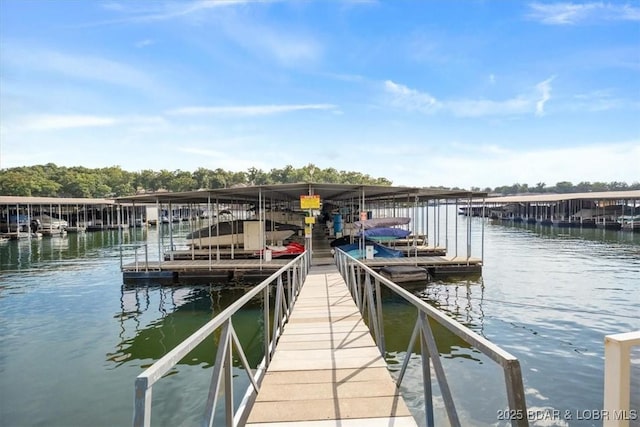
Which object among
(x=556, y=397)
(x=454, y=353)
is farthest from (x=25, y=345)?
(x=556, y=397)

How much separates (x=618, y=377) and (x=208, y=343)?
887 cm

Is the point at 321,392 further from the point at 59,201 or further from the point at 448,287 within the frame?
the point at 59,201

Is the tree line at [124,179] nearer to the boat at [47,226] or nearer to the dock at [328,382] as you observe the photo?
the boat at [47,226]

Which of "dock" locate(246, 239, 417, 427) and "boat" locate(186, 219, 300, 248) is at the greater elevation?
"boat" locate(186, 219, 300, 248)

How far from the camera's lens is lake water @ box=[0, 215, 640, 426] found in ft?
21.3

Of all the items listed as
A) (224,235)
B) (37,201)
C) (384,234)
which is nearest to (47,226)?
(37,201)

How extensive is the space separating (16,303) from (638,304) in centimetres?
1988

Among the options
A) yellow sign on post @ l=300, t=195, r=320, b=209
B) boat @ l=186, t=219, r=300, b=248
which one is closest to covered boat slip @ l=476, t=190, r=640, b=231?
boat @ l=186, t=219, r=300, b=248

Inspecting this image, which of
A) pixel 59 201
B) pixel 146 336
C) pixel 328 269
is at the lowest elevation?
pixel 146 336

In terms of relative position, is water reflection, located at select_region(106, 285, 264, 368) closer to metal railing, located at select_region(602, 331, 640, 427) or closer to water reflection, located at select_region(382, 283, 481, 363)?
water reflection, located at select_region(382, 283, 481, 363)

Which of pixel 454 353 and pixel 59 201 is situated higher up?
pixel 59 201

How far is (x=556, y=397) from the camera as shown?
21.6 ft

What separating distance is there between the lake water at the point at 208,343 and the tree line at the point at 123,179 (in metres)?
47.5

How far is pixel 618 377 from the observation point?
1.53 metres
